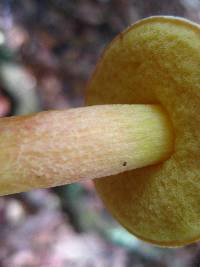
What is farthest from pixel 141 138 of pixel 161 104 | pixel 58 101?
pixel 58 101

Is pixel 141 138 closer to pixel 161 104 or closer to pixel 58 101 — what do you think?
pixel 161 104

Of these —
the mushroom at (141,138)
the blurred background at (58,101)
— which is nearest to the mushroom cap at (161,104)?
the mushroom at (141,138)

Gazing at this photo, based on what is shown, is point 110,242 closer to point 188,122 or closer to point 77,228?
point 77,228

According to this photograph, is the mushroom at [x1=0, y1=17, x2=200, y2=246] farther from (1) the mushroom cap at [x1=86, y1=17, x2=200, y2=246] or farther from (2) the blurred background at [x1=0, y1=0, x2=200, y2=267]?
(2) the blurred background at [x1=0, y1=0, x2=200, y2=267]

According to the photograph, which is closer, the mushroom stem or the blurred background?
the mushroom stem

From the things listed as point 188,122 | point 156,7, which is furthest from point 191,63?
point 156,7

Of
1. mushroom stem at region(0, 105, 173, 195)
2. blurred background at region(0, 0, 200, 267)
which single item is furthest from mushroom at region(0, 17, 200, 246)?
blurred background at region(0, 0, 200, 267)
